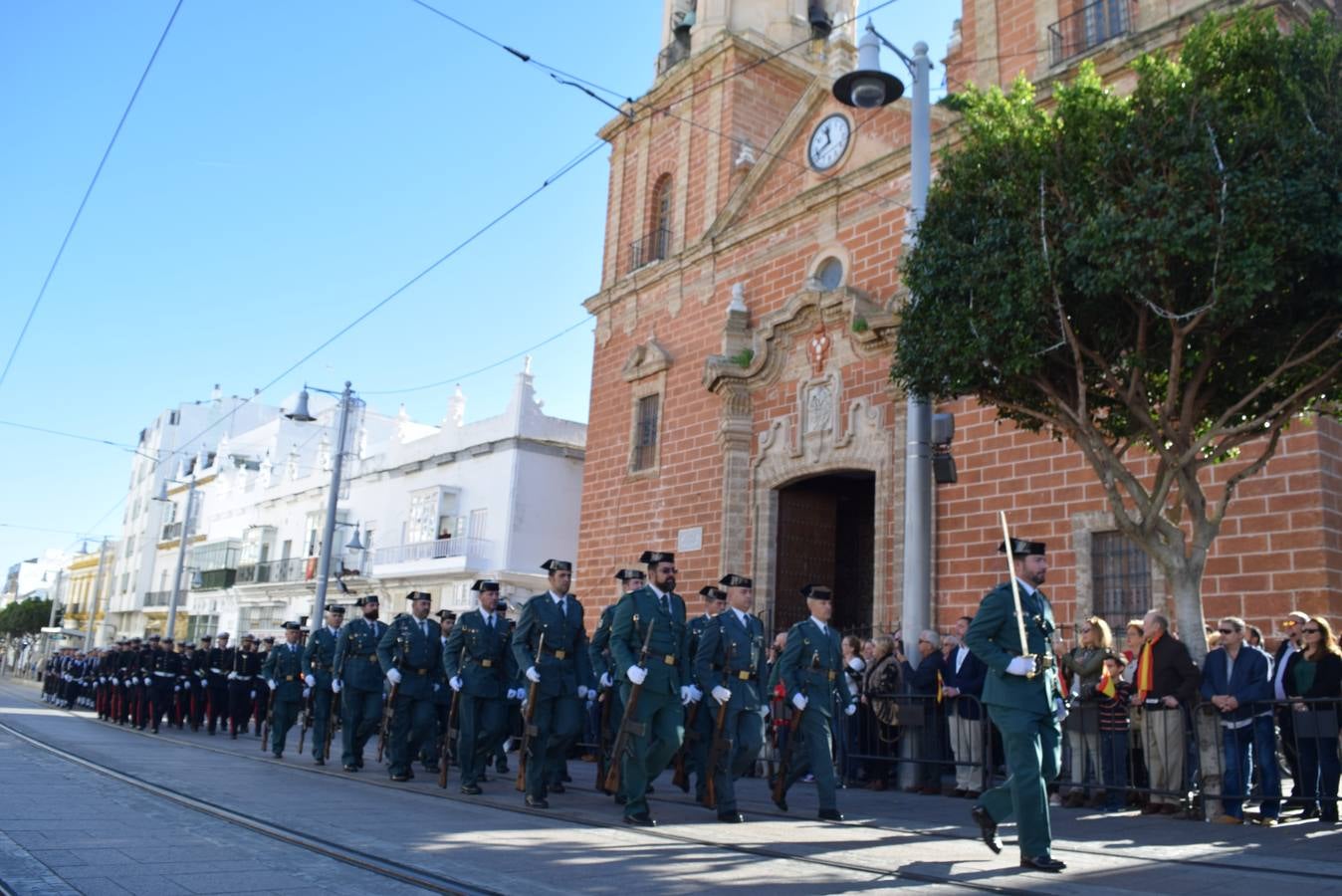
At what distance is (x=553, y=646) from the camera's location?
9750mm

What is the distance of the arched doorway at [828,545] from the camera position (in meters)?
19.1

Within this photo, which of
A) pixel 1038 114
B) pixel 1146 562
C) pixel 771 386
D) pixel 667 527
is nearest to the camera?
pixel 1038 114

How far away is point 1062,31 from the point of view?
16250 mm

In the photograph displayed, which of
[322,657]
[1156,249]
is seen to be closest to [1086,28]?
[1156,249]

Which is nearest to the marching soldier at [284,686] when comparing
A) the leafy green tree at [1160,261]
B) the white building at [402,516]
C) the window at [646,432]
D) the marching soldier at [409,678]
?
the marching soldier at [409,678]

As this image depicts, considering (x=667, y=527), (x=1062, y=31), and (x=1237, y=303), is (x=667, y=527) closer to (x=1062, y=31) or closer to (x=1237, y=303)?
(x=1062, y=31)

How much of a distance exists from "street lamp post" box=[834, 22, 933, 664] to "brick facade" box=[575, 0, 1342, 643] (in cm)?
343

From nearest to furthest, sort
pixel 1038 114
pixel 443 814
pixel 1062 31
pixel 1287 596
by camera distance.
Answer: pixel 443 814, pixel 1038 114, pixel 1287 596, pixel 1062 31

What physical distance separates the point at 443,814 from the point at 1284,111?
8.47 meters

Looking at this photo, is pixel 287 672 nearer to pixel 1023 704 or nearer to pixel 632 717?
pixel 632 717

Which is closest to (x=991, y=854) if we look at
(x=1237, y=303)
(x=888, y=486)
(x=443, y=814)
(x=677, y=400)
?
(x=443, y=814)

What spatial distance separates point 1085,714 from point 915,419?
332 centimetres

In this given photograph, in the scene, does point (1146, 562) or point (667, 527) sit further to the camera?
point (667, 527)

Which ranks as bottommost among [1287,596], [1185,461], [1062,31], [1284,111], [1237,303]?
[1287,596]
